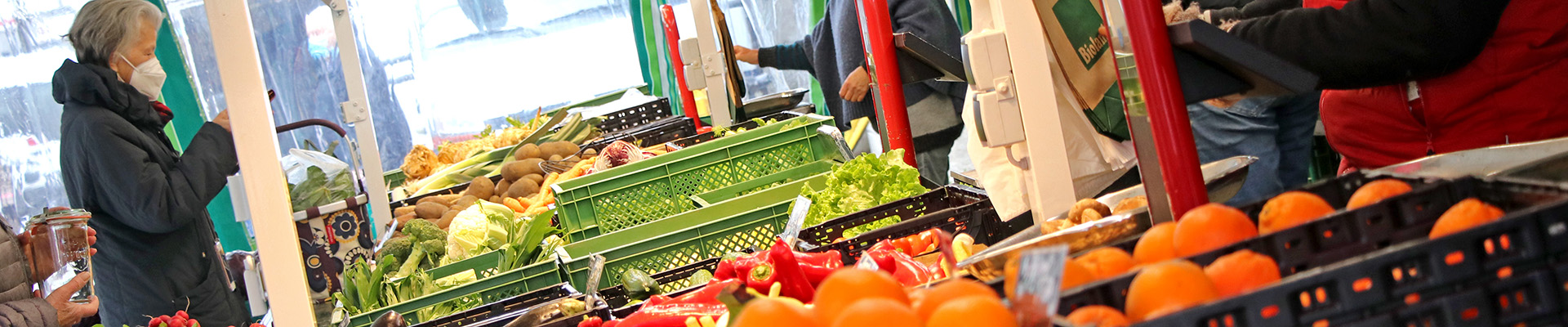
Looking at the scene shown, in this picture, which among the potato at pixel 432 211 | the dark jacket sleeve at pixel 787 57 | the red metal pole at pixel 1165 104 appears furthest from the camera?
the dark jacket sleeve at pixel 787 57

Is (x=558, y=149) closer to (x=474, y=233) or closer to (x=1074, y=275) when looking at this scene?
(x=474, y=233)

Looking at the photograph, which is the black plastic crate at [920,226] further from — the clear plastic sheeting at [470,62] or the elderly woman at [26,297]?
the clear plastic sheeting at [470,62]

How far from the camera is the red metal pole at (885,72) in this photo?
325 cm

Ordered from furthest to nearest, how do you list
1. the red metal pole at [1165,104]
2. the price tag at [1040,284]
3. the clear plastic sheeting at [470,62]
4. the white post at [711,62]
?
the clear plastic sheeting at [470,62], the white post at [711,62], the red metal pole at [1165,104], the price tag at [1040,284]

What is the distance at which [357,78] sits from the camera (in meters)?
5.34

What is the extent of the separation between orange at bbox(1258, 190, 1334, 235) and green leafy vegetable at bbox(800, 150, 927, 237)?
1.85m

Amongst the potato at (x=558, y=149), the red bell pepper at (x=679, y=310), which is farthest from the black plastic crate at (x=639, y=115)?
the red bell pepper at (x=679, y=310)

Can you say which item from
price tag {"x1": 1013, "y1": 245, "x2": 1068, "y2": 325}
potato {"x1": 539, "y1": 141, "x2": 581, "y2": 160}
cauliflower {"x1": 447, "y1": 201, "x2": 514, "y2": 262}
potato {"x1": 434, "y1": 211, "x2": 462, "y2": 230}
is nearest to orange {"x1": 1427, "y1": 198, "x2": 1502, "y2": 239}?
price tag {"x1": 1013, "y1": 245, "x2": 1068, "y2": 325}

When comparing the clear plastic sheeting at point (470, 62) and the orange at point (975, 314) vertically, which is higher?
the clear plastic sheeting at point (470, 62)

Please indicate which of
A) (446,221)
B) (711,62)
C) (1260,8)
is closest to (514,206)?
(446,221)

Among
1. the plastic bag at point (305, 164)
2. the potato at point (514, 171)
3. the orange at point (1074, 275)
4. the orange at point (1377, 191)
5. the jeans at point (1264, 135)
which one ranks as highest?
the plastic bag at point (305, 164)

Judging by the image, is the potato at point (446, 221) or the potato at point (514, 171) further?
the potato at point (514, 171)

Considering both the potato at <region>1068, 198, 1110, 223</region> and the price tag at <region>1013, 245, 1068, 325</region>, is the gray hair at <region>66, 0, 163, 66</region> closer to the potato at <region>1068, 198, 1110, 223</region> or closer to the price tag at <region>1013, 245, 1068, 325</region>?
the potato at <region>1068, 198, 1110, 223</region>

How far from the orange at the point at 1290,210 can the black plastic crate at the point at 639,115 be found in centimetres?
610
